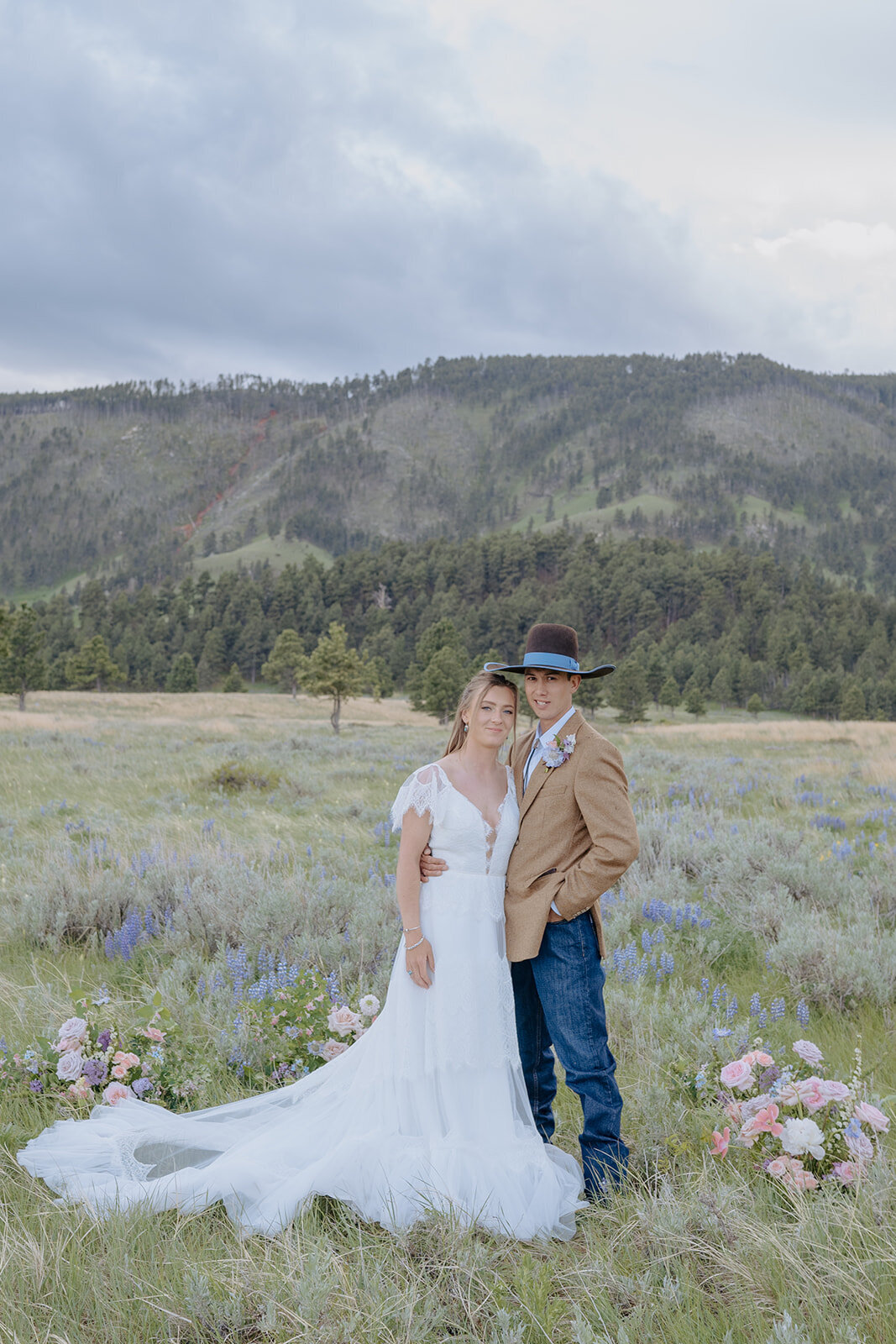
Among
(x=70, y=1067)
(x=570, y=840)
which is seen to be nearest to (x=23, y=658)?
(x=70, y=1067)

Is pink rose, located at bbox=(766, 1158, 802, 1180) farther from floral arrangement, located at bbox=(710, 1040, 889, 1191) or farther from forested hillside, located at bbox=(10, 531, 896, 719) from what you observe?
forested hillside, located at bbox=(10, 531, 896, 719)

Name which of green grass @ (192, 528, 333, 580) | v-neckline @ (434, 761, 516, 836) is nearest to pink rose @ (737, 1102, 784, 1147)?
v-neckline @ (434, 761, 516, 836)

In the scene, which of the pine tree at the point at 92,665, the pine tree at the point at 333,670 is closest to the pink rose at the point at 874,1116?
the pine tree at the point at 333,670

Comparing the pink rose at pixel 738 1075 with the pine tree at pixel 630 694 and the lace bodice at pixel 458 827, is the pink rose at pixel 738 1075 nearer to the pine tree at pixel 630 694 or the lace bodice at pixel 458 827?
the lace bodice at pixel 458 827

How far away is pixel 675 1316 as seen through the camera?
6.91 feet

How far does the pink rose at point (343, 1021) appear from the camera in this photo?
3.59 metres

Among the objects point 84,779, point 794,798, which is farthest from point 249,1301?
point 84,779

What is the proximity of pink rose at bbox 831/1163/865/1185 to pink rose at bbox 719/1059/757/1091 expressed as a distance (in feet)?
1.16

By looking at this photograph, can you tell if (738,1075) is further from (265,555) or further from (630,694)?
(265,555)

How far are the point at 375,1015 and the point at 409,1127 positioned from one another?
3.32 ft

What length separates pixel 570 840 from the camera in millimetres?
2957

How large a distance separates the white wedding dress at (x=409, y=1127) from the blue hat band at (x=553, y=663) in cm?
58

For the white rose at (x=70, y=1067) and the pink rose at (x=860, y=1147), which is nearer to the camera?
the pink rose at (x=860, y=1147)

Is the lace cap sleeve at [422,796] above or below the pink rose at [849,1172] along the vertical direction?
above
